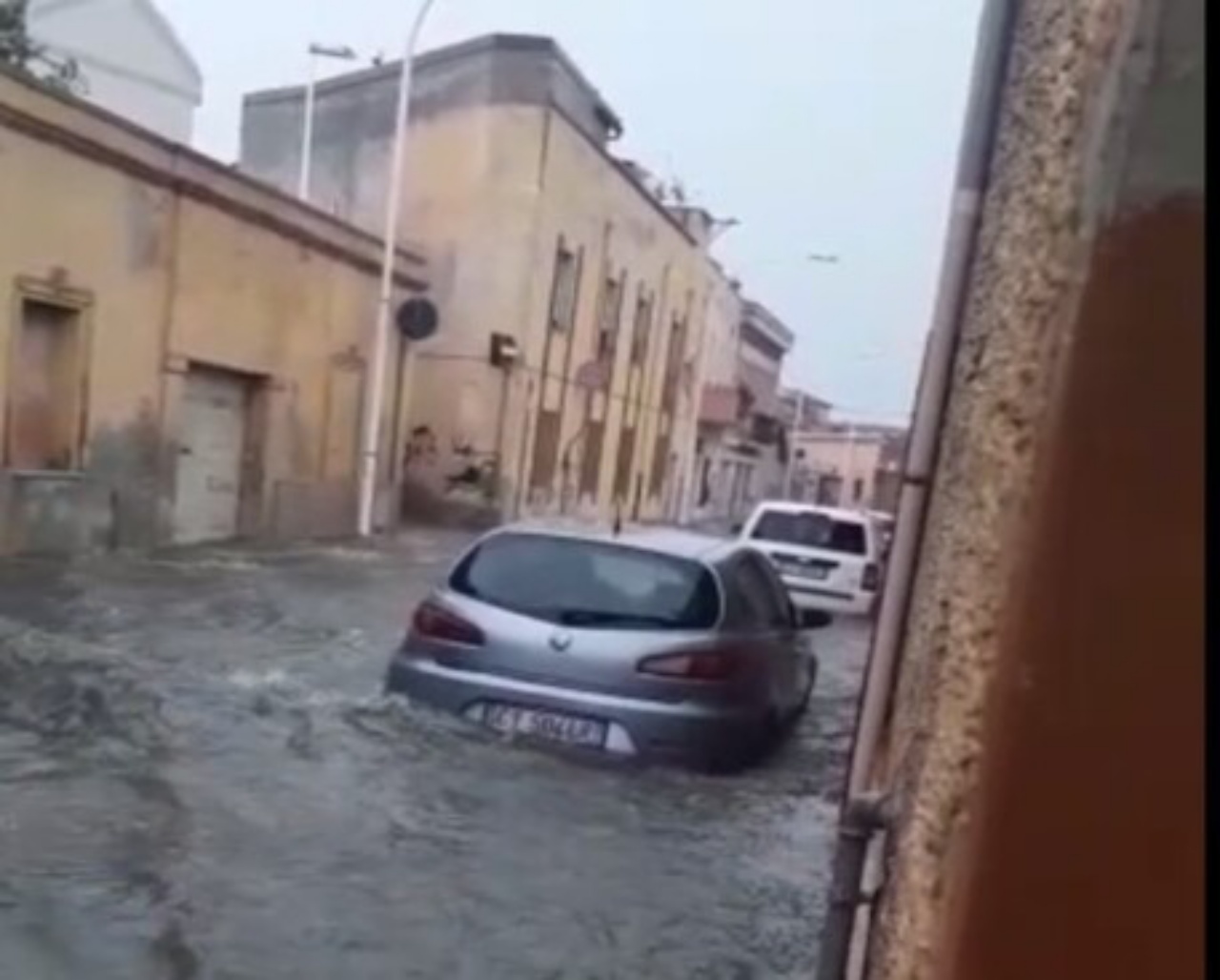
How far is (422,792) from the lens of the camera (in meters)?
8.79

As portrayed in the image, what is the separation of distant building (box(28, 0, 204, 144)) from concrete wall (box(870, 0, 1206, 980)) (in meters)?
36.4

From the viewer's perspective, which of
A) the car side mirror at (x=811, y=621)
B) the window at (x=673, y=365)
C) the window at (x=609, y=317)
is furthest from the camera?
the window at (x=673, y=365)

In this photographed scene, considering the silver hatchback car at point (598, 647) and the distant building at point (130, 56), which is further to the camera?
the distant building at point (130, 56)

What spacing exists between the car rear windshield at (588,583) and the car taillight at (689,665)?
0.52 feet

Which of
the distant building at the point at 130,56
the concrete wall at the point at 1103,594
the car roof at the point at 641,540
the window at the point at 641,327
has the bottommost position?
the car roof at the point at 641,540

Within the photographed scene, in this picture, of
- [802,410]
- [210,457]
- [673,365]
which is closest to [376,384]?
[210,457]

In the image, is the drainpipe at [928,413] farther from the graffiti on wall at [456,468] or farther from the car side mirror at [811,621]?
the graffiti on wall at [456,468]

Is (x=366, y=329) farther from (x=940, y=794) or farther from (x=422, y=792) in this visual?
(x=940, y=794)

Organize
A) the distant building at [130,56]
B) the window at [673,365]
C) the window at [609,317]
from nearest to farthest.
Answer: the distant building at [130,56]
the window at [609,317]
the window at [673,365]

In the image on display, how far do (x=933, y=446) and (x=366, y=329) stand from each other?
988 inches

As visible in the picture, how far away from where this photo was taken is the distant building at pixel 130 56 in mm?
36531

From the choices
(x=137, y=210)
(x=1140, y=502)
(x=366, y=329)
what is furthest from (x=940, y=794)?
(x=366, y=329)

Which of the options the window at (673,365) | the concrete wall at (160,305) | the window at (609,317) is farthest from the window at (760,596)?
the window at (673,365)

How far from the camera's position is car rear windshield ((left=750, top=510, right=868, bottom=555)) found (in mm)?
23359
